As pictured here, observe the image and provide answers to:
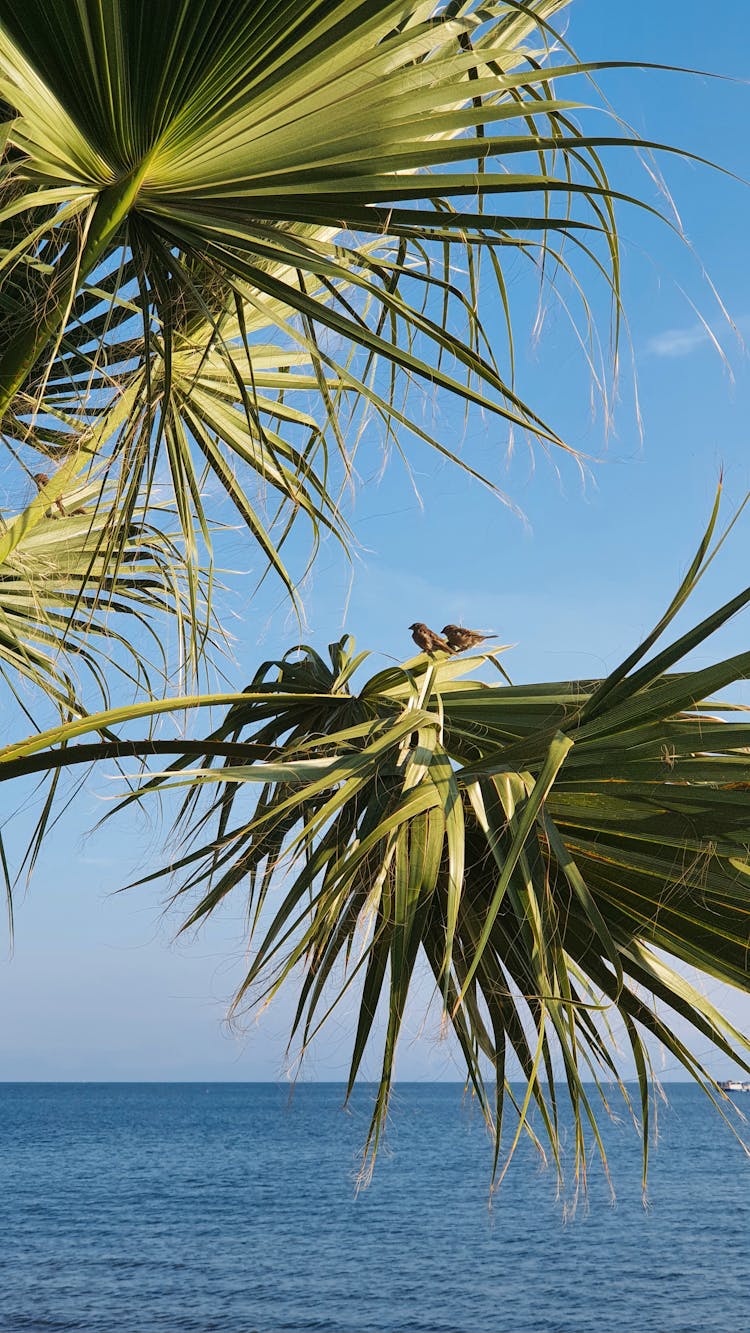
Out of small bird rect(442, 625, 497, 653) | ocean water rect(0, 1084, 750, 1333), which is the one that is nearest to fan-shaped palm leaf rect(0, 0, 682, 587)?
small bird rect(442, 625, 497, 653)

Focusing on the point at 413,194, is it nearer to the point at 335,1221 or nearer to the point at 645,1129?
the point at 645,1129

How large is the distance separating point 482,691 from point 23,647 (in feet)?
4.56

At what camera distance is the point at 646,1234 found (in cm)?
2452

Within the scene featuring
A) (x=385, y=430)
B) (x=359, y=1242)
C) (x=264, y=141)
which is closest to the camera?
(x=264, y=141)

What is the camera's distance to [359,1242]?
2352 centimetres

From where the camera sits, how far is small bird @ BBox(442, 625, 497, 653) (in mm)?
2811

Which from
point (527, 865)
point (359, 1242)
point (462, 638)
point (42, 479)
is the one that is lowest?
point (359, 1242)

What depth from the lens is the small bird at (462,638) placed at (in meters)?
2.81

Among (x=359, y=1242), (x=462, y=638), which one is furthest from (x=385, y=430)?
(x=359, y=1242)

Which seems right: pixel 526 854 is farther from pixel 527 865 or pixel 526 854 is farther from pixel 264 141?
pixel 264 141

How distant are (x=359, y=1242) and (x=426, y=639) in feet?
78.5

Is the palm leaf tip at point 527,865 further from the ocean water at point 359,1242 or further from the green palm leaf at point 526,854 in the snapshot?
the ocean water at point 359,1242

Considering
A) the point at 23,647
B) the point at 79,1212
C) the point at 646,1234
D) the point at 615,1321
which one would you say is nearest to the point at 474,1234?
the point at 646,1234

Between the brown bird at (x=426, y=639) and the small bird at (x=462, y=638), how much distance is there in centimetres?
2
